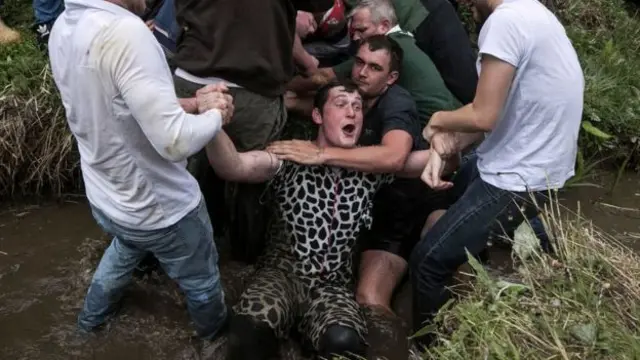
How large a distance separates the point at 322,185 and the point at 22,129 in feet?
6.68

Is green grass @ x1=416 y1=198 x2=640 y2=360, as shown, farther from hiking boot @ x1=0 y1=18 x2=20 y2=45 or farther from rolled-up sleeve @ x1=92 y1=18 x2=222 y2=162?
hiking boot @ x1=0 y1=18 x2=20 y2=45

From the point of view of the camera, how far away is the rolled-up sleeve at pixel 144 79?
8.09 ft

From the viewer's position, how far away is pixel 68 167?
466 cm

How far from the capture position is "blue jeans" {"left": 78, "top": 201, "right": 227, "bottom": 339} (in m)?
3.02

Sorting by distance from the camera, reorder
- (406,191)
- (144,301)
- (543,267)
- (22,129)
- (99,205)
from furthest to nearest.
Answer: (22,129) → (406,191) → (144,301) → (99,205) → (543,267)

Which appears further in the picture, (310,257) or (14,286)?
(14,286)

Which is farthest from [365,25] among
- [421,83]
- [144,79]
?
→ [144,79]

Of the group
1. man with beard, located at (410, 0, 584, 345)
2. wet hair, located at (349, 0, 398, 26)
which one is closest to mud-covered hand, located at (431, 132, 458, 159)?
man with beard, located at (410, 0, 584, 345)

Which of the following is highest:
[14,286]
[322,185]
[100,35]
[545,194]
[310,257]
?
[100,35]

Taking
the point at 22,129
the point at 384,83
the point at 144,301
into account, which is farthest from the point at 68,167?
the point at 384,83

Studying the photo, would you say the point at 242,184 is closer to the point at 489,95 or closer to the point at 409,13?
the point at 489,95

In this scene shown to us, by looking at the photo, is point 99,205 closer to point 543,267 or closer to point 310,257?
point 310,257

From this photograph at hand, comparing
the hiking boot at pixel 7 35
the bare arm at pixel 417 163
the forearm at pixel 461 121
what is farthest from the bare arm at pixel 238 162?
the hiking boot at pixel 7 35

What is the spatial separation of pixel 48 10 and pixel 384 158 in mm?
2738
